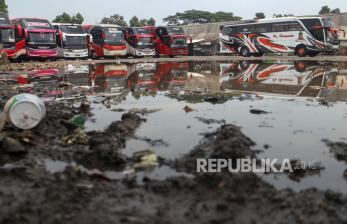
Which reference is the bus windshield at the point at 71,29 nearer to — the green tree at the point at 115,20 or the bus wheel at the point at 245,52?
the bus wheel at the point at 245,52

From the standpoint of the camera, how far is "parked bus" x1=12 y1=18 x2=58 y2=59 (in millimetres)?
25109

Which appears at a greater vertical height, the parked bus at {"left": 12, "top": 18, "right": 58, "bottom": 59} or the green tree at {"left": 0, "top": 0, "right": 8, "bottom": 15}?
the green tree at {"left": 0, "top": 0, "right": 8, "bottom": 15}

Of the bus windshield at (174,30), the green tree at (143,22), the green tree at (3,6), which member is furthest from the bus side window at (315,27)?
the green tree at (143,22)

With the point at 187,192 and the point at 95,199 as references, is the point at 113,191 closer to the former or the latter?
A: the point at 95,199

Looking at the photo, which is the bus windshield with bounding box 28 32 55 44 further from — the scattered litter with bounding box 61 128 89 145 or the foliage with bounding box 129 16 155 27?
the foliage with bounding box 129 16 155 27

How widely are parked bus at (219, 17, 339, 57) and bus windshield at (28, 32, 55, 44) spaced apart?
1578cm

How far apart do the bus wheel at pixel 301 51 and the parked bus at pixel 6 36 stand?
67.6 feet

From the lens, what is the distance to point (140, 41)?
32719 mm

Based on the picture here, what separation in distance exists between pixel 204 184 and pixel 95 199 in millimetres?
1116

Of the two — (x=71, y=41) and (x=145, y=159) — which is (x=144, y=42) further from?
(x=145, y=159)

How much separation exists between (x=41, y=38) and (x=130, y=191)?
24.4 metres

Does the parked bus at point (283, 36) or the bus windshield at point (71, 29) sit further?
the bus windshield at point (71, 29)

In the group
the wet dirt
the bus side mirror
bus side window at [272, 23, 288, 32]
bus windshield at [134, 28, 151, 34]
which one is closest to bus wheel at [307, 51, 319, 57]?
bus side window at [272, 23, 288, 32]

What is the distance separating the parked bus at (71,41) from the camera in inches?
1117
